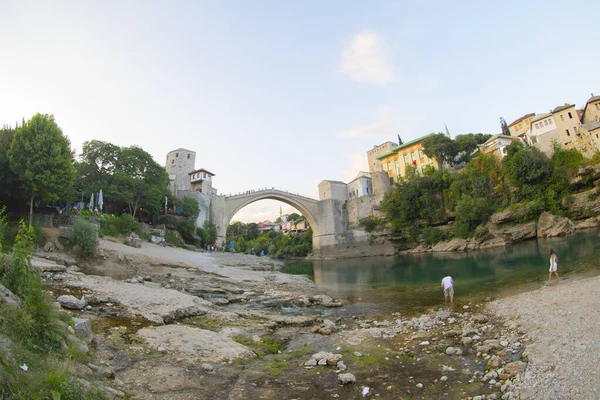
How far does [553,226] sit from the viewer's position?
26062 mm

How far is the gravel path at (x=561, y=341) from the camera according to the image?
3.22 m

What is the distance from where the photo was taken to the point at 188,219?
3294 cm

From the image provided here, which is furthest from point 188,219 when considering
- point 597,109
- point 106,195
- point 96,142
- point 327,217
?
point 597,109

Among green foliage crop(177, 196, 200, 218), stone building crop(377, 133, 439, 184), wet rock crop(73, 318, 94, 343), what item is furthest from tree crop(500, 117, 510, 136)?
wet rock crop(73, 318, 94, 343)

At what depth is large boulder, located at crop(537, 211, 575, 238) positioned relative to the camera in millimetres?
25312

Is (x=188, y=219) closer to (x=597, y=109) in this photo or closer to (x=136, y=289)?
(x=136, y=289)

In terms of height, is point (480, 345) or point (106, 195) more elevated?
point (106, 195)

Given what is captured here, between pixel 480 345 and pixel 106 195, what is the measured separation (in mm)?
30161

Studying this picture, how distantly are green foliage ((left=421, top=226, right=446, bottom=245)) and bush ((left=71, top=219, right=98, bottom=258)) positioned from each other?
1311 inches

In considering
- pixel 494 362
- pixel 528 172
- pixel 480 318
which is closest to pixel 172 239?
pixel 480 318

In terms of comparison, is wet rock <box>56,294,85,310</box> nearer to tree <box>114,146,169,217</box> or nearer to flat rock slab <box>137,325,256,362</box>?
flat rock slab <box>137,325,256,362</box>

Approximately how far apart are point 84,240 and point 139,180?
16.1 metres

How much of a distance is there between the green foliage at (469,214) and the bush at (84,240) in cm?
3150

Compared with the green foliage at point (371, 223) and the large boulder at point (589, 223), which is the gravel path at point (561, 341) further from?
the green foliage at point (371, 223)
